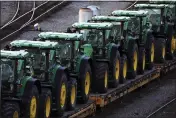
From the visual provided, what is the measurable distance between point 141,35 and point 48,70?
325 inches

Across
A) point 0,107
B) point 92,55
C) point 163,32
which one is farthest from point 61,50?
point 163,32

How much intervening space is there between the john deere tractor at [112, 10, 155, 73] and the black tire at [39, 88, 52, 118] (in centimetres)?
775

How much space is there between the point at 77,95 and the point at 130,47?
184 inches

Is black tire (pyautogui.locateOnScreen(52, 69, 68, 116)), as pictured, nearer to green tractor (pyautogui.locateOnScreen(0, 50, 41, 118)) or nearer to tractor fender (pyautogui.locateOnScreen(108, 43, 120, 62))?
green tractor (pyautogui.locateOnScreen(0, 50, 41, 118))

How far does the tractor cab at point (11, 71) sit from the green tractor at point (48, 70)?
2.91ft

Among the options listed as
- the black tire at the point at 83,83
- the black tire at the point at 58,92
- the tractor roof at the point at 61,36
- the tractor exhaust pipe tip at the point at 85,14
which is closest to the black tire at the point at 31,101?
the black tire at the point at 58,92

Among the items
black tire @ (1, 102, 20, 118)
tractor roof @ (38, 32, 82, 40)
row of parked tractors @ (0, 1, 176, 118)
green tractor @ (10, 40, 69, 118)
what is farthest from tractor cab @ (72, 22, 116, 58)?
black tire @ (1, 102, 20, 118)

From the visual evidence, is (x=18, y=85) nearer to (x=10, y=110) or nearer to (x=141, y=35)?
(x=10, y=110)

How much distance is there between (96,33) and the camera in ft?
90.6

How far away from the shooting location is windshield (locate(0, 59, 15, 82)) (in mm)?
21562

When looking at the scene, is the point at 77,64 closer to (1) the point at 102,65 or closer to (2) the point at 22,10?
(1) the point at 102,65

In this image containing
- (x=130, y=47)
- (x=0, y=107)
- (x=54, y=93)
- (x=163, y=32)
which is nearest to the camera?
(x=0, y=107)

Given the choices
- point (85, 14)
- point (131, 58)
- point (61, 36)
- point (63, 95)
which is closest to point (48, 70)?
point (63, 95)

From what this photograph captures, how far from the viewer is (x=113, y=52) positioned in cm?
2742
